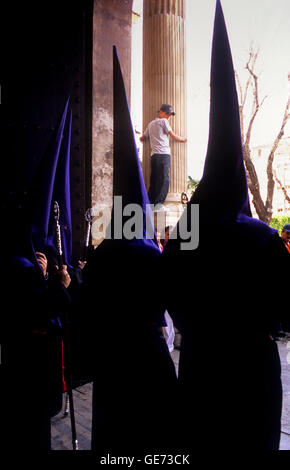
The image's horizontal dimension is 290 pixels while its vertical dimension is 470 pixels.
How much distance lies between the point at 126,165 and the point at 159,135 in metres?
4.80

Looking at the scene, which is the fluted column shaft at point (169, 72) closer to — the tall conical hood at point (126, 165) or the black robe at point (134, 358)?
the tall conical hood at point (126, 165)

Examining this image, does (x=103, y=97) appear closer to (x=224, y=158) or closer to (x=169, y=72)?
(x=224, y=158)

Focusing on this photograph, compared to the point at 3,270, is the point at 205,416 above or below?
below

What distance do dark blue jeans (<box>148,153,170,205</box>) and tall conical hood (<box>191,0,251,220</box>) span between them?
4810 mm

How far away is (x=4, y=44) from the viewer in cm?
368

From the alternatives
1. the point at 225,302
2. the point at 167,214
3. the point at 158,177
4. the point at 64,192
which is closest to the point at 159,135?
the point at 158,177

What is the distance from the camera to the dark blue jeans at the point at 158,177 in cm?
699

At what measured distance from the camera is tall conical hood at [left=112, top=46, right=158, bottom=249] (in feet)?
7.69

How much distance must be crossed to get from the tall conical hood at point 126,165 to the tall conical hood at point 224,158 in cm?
38

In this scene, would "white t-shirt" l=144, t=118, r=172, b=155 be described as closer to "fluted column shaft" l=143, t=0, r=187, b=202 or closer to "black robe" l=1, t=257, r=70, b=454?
"fluted column shaft" l=143, t=0, r=187, b=202

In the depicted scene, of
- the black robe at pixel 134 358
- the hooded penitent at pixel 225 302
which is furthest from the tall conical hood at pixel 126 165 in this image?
the hooded penitent at pixel 225 302
